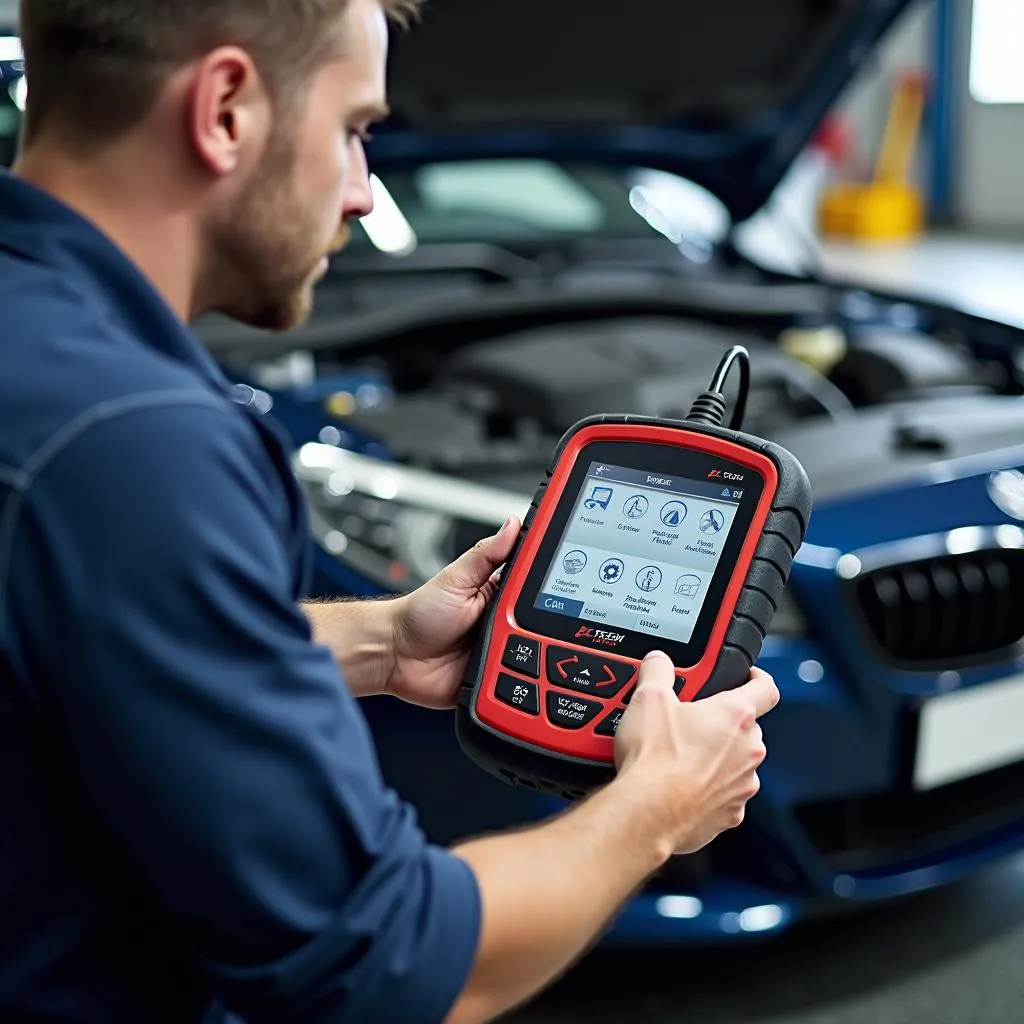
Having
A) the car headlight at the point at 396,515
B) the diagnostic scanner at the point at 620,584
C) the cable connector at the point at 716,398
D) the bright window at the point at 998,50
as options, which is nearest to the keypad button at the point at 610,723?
the diagnostic scanner at the point at 620,584

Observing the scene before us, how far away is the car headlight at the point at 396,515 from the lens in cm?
175

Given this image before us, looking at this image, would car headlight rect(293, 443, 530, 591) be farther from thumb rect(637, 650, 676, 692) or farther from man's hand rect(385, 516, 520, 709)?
thumb rect(637, 650, 676, 692)

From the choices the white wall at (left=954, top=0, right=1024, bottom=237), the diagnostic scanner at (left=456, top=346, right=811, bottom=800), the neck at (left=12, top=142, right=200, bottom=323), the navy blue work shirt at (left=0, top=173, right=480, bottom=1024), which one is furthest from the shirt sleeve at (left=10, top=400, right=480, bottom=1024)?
the white wall at (left=954, top=0, right=1024, bottom=237)

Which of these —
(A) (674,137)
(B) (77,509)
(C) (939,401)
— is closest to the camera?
(B) (77,509)

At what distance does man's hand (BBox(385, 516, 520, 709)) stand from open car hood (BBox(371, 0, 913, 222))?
1.50m

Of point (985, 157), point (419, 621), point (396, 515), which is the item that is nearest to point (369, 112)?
point (419, 621)

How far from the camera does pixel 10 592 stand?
2.10 ft

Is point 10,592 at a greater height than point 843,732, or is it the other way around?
point 10,592

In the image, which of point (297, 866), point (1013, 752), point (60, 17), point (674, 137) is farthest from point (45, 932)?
point (674, 137)

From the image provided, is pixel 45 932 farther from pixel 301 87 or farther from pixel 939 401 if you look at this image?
pixel 939 401

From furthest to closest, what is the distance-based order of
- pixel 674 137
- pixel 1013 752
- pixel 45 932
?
pixel 674 137, pixel 1013 752, pixel 45 932

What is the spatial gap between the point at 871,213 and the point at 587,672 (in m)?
9.30

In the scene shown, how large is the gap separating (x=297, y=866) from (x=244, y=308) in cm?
36

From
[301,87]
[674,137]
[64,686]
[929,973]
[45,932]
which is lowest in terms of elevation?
[929,973]
